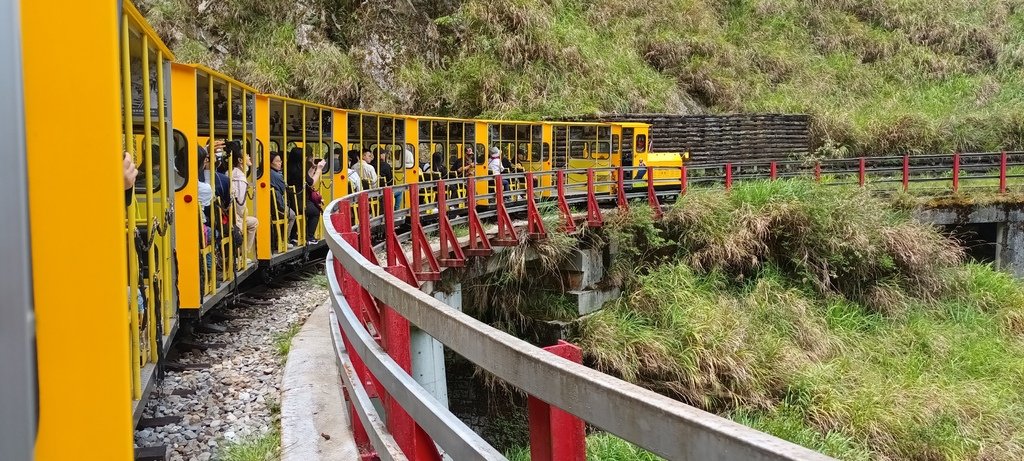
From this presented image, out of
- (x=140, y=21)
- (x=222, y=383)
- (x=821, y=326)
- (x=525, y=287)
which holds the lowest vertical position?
(x=821, y=326)

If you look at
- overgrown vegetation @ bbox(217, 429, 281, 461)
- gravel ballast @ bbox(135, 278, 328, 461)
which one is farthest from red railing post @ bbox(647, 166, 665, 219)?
overgrown vegetation @ bbox(217, 429, 281, 461)

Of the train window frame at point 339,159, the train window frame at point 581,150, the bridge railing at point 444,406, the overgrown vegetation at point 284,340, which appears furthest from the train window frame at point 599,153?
the bridge railing at point 444,406

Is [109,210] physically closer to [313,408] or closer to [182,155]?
[313,408]

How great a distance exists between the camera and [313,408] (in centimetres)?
493

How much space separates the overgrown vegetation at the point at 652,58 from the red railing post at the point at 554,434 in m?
23.7

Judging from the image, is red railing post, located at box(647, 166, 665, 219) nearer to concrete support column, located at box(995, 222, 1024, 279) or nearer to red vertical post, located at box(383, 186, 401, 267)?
red vertical post, located at box(383, 186, 401, 267)

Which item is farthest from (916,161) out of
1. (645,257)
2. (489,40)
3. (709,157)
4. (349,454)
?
(349,454)

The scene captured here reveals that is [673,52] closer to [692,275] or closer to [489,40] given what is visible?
[489,40]

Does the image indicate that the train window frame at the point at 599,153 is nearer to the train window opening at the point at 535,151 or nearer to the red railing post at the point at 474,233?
the train window opening at the point at 535,151

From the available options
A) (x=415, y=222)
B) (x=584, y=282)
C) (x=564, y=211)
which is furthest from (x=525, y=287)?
(x=415, y=222)

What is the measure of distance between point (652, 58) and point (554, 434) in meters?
33.9

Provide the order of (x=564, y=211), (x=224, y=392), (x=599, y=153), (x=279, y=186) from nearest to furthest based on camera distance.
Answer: (x=224, y=392)
(x=279, y=186)
(x=564, y=211)
(x=599, y=153)

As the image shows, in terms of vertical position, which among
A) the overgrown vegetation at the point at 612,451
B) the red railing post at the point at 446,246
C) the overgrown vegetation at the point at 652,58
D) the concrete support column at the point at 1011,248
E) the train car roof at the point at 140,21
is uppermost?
the overgrown vegetation at the point at 652,58

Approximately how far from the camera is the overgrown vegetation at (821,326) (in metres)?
10.7
